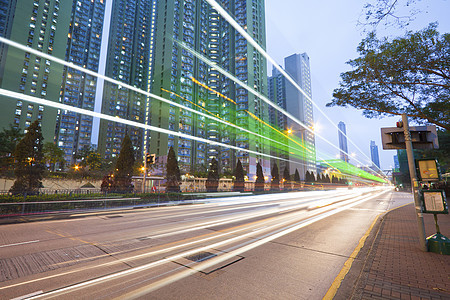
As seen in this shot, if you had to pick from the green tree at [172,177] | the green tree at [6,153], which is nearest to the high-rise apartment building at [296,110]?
the green tree at [172,177]

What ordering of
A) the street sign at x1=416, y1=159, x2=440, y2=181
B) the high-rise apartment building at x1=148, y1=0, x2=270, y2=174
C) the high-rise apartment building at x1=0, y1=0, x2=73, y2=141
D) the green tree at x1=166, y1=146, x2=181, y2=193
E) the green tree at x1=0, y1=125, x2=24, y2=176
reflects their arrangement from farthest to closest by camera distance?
the high-rise apartment building at x1=148, y1=0, x2=270, y2=174
the high-rise apartment building at x1=0, y1=0, x2=73, y2=141
the green tree at x1=166, y1=146, x2=181, y2=193
the green tree at x1=0, y1=125, x2=24, y2=176
the street sign at x1=416, y1=159, x2=440, y2=181

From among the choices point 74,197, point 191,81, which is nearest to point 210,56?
point 191,81

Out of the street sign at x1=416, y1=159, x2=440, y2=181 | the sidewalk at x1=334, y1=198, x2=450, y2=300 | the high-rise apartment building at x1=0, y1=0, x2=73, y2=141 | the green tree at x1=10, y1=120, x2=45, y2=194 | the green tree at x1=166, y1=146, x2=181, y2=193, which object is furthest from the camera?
the high-rise apartment building at x1=0, y1=0, x2=73, y2=141

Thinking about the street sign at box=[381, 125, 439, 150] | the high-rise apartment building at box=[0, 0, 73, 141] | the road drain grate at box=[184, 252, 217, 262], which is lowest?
the road drain grate at box=[184, 252, 217, 262]

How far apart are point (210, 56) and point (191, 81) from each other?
31230 mm

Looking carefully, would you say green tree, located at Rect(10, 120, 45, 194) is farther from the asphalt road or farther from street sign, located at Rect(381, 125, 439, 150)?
street sign, located at Rect(381, 125, 439, 150)

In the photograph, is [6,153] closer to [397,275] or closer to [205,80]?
[397,275]

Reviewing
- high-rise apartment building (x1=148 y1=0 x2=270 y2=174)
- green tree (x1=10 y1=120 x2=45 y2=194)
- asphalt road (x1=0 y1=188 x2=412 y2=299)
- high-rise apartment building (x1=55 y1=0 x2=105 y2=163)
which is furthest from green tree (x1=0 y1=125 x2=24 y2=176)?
high-rise apartment building (x1=55 y1=0 x2=105 y2=163)

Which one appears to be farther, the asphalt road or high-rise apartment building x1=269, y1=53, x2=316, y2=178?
high-rise apartment building x1=269, y1=53, x2=316, y2=178

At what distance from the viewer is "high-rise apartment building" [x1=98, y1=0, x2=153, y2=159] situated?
118125mm

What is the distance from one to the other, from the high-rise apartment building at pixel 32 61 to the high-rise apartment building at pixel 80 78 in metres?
15.8

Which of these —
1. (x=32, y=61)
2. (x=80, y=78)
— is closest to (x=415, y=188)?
(x=32, y=61)

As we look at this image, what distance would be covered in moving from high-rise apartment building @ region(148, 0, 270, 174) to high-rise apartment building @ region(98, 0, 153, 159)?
36.1 metres

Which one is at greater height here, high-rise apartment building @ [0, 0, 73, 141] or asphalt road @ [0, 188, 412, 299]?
high-rise apartment building @ [0, 0, 73, 141]
